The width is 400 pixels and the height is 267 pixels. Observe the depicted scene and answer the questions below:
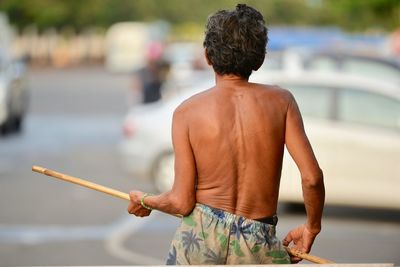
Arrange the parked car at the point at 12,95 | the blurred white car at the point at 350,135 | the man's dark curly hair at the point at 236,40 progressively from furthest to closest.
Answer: the parked car at the point at 12,95 → the blurred white car at the point at 350,135 → the man's dark curly hair at the point at 236,40

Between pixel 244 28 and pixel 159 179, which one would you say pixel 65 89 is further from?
pixel 244 28

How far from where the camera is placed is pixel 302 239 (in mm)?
4719

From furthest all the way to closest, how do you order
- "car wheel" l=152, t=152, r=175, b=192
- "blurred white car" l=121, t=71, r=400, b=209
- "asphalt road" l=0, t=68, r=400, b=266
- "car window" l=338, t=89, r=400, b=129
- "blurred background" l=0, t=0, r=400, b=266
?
1. "car wheel" l=152, t=152, r=175, b=192
2. "car window" l=338, t=89, r=400, b=129
3. "blurred white car" l=121, t=71, r=400, b=209
4. "blurred background" l=0, t=0, r=400, b=266
5. "asphalt road" l=0, t=68, r=400, b=266

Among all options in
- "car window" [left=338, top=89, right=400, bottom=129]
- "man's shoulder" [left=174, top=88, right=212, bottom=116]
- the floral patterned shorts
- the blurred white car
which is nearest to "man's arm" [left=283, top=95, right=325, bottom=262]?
the floral patterned shorts

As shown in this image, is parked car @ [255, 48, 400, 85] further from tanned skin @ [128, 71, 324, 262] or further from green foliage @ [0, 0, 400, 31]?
green foliage @ [0, 0, 400, 31]

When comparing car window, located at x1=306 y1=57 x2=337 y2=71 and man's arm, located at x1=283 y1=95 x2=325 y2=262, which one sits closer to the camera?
man's arm, located at x1=283 y1=95 x2=325 y2=262

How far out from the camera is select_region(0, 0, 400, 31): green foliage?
292ft

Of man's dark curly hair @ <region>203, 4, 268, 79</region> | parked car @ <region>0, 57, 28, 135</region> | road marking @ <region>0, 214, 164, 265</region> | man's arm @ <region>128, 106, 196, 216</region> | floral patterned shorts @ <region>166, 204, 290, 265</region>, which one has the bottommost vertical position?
road marking @ <region>0, 214, 164, 265</region>

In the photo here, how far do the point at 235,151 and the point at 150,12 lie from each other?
10564cm

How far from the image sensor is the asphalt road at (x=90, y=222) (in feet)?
36.2

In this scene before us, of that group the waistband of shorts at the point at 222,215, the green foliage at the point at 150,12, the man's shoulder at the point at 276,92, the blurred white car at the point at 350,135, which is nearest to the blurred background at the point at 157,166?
the blurred white car at the point at 350,135

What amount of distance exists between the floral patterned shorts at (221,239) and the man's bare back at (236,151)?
4 centimetres

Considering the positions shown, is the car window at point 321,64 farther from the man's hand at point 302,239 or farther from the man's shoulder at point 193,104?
the man's shoulder at point 193,104

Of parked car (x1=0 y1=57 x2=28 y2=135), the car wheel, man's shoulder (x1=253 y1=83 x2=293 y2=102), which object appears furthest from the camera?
parked car (x1=0 y1=57 x2=28 y2=135)
